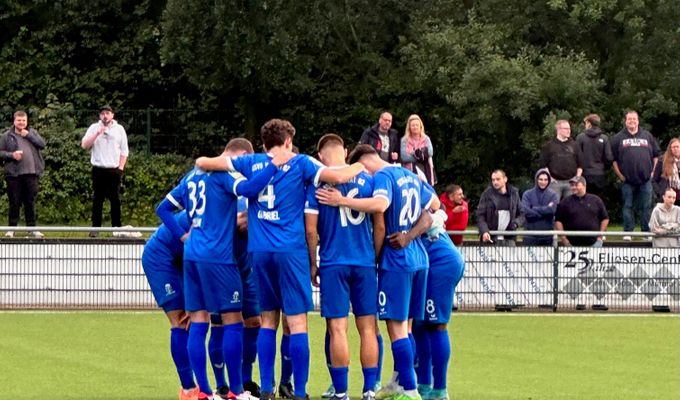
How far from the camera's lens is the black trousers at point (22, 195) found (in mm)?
25453

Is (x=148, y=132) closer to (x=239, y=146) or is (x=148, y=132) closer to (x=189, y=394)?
(x=239, y=146)

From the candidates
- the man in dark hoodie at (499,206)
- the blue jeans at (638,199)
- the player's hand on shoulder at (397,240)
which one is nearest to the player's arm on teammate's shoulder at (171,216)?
the player's hand on shoulder at (397,240)

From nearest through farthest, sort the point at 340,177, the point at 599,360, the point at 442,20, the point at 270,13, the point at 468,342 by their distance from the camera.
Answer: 1. the point at 340,177
2. the point at 599,360
3. the point at 468,342
4. the point at 270,13
5. the point at 442,20

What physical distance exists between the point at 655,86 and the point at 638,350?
686 inches

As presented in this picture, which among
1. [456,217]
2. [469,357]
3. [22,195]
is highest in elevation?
[22,195]

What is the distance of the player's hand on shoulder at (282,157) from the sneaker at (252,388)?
7.00 ft

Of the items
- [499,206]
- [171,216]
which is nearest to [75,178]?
[499,206]

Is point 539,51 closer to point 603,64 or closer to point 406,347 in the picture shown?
point 603,64

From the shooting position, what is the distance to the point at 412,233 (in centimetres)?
1332

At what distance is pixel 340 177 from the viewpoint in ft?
42.1

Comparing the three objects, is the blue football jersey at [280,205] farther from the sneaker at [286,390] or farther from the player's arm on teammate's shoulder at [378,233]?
the sneaker at [286,390]

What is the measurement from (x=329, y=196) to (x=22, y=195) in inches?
546

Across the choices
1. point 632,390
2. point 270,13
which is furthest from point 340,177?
point 270,13

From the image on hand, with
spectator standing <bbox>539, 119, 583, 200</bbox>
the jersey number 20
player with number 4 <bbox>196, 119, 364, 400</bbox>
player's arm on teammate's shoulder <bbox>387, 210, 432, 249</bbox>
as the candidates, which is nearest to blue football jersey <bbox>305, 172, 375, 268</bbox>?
player with number 4 <bbox>196, 119, 364, 400</bbox>
